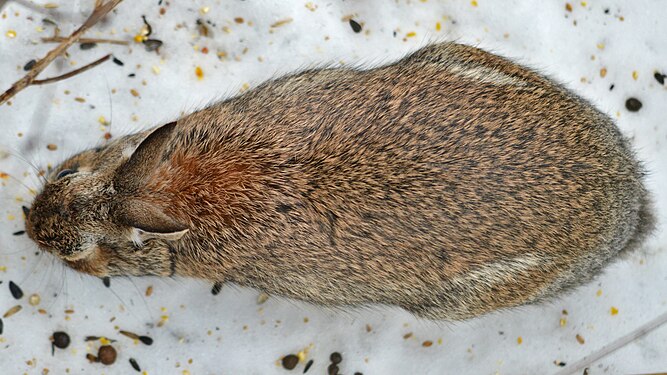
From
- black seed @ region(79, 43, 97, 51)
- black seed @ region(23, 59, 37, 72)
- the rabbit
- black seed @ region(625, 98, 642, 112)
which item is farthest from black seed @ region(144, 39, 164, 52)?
black seed @ region(625, 98, 642, 112)

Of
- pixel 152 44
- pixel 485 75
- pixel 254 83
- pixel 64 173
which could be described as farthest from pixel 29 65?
pixel 485 75

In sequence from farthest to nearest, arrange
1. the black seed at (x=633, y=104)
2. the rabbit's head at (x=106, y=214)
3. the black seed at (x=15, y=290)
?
the black seed at (x=633, y=104) → the black seed at (x=15, y=290) → the rabbit's head at (x=106, y=214)

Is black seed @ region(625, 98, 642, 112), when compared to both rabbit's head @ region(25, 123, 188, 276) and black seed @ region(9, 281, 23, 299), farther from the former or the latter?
black seed @ region(9, 281, 23, 299)

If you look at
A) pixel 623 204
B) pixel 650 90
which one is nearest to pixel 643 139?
pixel 650 90

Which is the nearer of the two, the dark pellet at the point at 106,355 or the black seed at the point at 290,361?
the dark pellet at the point at 106,355

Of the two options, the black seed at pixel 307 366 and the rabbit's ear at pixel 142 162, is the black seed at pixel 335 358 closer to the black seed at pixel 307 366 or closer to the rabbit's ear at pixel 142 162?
the black seed at pixel 307 366

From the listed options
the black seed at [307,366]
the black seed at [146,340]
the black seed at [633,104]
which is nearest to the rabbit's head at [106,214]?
the black seed at [146,340]

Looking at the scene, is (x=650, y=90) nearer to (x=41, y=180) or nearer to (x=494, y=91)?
(x=494, y=91)
